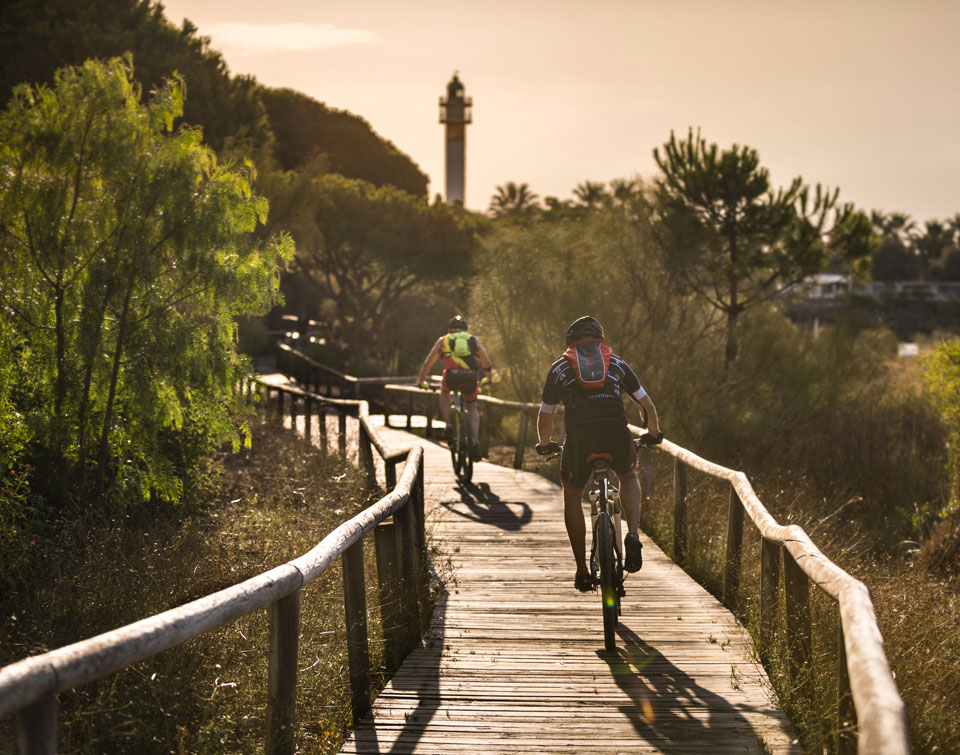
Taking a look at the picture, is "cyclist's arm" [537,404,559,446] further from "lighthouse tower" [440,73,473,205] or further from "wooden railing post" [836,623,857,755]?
"lighthouse tower" [440,73,473,205]

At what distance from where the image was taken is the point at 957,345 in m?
17.3

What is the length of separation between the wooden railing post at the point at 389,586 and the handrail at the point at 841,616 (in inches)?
82.2

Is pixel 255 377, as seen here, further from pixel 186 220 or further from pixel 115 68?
pixel 115 68

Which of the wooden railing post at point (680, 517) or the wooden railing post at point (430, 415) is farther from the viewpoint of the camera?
the wooden railing post at point (430, 415)

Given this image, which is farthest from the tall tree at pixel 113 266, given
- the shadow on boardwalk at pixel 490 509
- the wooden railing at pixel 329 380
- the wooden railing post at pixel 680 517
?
the wooden railing at pixel 329 380

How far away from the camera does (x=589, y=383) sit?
632 cm

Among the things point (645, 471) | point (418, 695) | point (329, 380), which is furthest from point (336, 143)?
point (418, 695)

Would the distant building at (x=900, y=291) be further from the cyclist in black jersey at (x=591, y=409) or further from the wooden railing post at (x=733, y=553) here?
the cyclist in black jersey at (x=591, y=409)

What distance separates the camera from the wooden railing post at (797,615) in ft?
15.9

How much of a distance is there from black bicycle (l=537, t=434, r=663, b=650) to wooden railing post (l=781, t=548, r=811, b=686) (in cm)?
119

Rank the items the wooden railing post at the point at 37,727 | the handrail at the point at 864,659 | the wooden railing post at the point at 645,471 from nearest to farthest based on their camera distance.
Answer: the wooden railing post at the point at 37,727 → the handrail at the point at 864,659 → the wooden railing post at the point at 645,471

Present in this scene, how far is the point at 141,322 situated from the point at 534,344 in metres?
13.8

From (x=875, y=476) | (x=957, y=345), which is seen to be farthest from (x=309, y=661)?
(x=875, y=476)

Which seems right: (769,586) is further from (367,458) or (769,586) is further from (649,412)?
(367,458)
